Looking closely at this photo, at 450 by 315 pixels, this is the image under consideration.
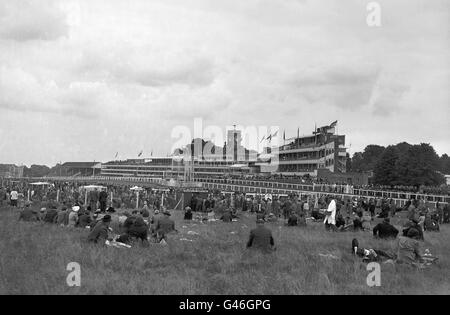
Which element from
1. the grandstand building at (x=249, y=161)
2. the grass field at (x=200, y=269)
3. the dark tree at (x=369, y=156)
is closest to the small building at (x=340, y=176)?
the grandstand building at (x=249, y=161)

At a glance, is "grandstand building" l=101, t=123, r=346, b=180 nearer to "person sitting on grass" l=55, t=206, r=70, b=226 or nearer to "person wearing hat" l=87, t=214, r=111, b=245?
"person sitting on grass" l=55, t=206, r=70, b=226

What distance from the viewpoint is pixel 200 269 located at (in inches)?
448

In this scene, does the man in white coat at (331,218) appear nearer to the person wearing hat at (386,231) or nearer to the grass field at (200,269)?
the person wearing hat at (386,231)

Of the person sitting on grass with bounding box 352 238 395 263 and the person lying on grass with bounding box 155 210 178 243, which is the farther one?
the person lying on grass with bounding box 155 210 178 243

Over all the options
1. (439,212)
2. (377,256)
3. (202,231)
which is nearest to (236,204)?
(439,212)

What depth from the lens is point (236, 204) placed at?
115ft

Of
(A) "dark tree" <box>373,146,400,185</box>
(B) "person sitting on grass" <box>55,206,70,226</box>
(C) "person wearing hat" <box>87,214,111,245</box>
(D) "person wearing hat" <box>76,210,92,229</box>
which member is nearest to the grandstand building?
(A) "dark tree" <box>373,146,400,185</box>

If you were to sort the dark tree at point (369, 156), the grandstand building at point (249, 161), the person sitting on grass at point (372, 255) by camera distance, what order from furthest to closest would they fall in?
the dark tree at point (369, 156) < the grandstand building at point (249, 161) < the person sitting on grass at point (372, 255)

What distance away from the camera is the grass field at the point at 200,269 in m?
9.34

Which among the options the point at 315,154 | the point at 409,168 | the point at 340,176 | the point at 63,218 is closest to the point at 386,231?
the point at 63,218

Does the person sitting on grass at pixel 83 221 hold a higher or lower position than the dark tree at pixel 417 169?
lower

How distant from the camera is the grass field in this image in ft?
30.6

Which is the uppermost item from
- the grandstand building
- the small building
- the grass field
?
the grandstand building

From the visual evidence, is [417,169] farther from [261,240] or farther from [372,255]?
[261,240]
